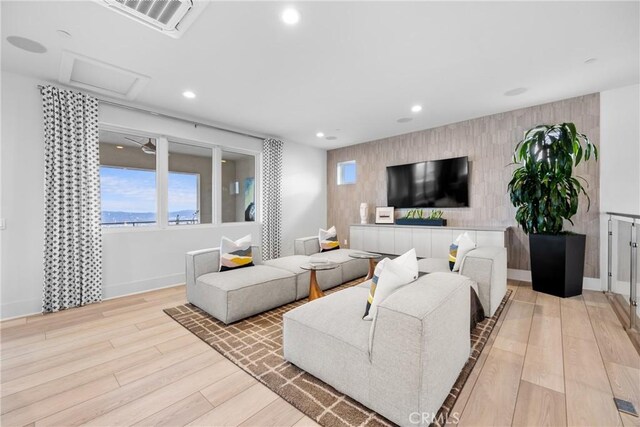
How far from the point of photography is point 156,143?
4.00m

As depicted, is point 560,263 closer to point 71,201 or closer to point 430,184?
point 430,184

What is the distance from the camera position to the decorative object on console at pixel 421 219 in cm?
460

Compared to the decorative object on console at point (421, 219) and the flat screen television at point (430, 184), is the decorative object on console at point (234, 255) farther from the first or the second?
the flat screen television at point (430, 184)

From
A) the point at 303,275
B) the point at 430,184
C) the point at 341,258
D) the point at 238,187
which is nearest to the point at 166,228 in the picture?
the point at 238,187

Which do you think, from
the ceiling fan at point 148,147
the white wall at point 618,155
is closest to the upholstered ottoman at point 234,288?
the ceiling fan at point 148,147

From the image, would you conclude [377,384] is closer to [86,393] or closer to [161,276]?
[86,393]

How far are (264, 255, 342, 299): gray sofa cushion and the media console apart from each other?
1.63m

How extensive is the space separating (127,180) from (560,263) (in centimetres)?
569

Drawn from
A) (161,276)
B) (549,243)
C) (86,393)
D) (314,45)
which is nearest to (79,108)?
(161,276)

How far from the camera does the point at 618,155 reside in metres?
3.32

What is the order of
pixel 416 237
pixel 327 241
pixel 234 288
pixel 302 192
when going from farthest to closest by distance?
pixel 302 192 < pixel 416 237 < pixel 327 241 < pixel 234 288

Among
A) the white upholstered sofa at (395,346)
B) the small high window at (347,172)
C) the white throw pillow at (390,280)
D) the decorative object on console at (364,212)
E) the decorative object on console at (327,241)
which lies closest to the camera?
the white upholstered sofa at (395,346)

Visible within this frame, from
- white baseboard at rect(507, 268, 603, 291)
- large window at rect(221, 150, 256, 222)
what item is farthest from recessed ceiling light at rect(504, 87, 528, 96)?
large window at rect(221, 150, 256, 222)

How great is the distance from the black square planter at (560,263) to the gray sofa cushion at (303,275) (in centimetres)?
253
